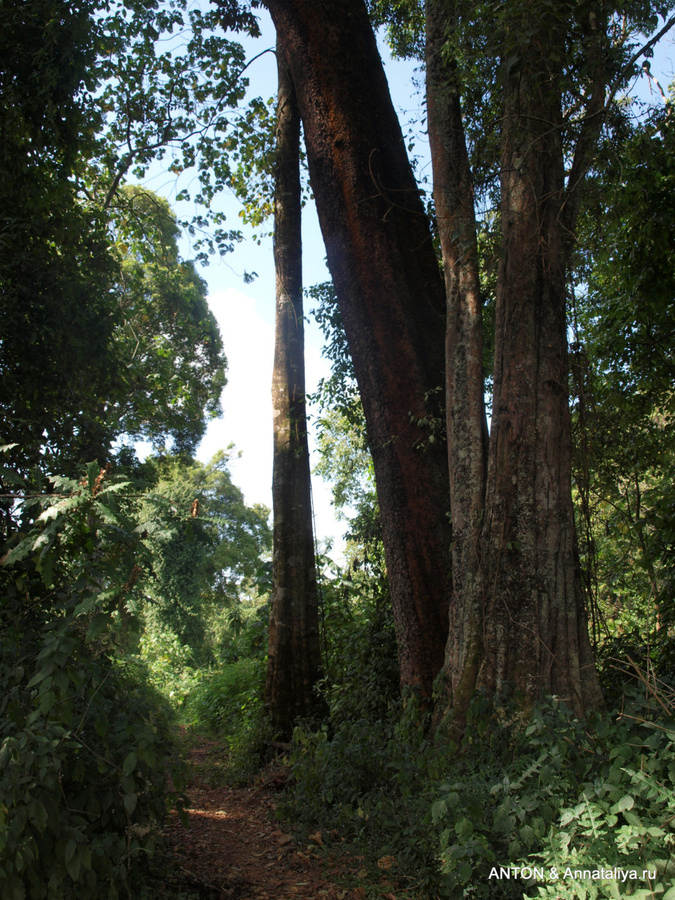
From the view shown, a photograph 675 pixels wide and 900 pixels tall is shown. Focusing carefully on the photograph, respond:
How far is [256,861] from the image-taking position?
4328mm

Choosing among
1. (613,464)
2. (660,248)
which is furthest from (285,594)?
(660,248)

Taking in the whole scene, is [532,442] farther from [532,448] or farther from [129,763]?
[129,763]

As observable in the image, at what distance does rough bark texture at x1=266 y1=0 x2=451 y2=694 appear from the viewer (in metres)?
5.12

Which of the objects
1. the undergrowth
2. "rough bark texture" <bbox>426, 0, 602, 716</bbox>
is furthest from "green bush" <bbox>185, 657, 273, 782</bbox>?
"rough bark texture" <bbox>426, 0, 602, 716</bbox>

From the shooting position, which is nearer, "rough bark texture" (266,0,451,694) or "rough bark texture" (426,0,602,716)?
"rough bark texture" (426,0,602,716)

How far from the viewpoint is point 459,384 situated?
4.91 metres

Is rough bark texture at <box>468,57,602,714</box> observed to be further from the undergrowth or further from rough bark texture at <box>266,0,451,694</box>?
rough bark texture at <box>266,0,451,694</box>

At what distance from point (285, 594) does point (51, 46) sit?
5997mm

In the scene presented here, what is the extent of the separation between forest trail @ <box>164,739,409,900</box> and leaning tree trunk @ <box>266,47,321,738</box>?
1.30 meters

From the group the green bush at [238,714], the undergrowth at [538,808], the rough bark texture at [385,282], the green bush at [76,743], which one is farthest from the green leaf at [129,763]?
the green bush at [238,714]

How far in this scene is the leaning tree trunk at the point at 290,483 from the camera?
713cm

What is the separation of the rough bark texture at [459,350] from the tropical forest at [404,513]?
29mm

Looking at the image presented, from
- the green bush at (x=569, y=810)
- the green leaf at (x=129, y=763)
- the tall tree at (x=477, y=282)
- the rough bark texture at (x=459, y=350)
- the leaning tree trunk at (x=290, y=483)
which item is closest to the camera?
the green bush at (x=569, y=810)

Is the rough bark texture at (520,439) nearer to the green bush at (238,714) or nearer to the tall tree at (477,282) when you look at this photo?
the tall tree at (477,282)
